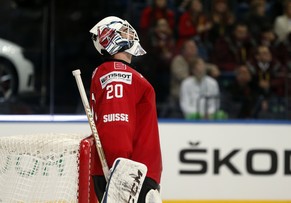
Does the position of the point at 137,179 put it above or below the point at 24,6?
below

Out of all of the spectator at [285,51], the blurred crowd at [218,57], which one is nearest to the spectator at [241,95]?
the blurred crowd at [218,57]

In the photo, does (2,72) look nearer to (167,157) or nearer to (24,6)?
(24,6)

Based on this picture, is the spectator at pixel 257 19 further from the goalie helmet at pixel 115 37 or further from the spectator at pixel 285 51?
the goalie helmet at pixel 115 37

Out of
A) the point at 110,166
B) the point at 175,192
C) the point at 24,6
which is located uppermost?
the point at 24,6

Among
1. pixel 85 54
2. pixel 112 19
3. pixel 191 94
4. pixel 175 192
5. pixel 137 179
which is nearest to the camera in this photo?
pixel 137 179

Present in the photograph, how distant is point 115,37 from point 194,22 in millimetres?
3407

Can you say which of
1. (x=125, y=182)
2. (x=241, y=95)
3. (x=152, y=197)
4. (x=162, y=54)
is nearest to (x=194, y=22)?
(x=162, y=54)

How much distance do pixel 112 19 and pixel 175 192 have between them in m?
2.18

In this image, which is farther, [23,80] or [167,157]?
[23,80]

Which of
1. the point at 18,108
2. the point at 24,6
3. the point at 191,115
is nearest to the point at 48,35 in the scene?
the point at 24,6

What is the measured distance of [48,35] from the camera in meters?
6.12

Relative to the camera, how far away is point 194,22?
6707 millimetres

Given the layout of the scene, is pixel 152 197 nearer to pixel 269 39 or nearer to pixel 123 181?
pixel 123 181

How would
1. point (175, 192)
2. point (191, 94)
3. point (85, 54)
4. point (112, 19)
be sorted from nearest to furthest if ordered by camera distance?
point (112, 19)
point (175, 192)
point (191, 94)
point (85, 54)
